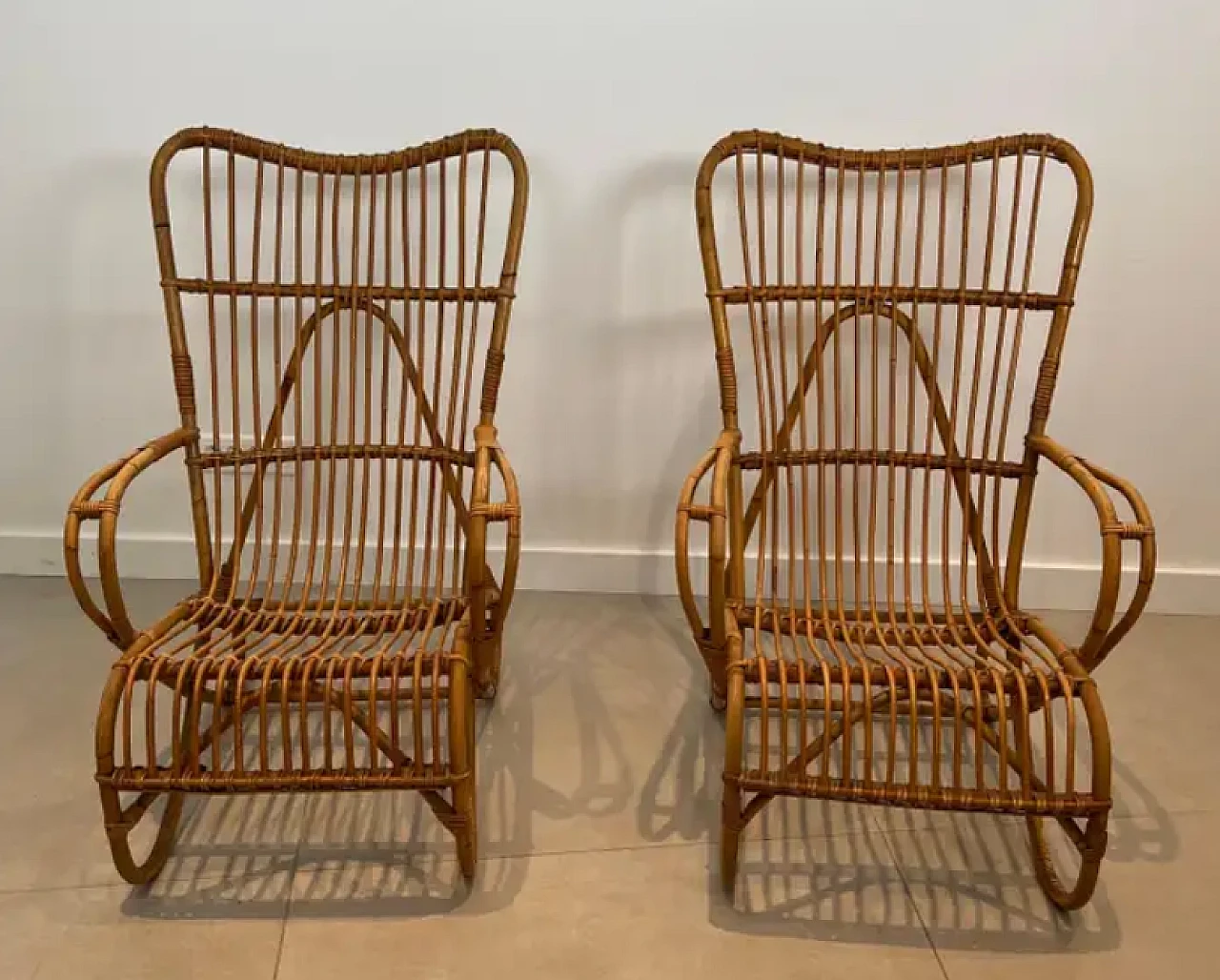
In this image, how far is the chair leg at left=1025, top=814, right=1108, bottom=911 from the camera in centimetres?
138

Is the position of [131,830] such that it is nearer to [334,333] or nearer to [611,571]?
[334,333]

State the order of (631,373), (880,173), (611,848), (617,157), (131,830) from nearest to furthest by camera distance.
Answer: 1. (131,830)
2. (611,848)
3. (880,173)
4. (617,157)
5. (631,373)

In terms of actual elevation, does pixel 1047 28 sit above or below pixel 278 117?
above

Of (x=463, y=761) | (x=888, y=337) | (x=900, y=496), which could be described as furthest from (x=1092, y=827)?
(x=888, y=337)

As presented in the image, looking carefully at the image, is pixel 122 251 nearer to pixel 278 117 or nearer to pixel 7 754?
pixel 278 117

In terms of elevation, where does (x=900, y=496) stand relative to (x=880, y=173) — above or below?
below

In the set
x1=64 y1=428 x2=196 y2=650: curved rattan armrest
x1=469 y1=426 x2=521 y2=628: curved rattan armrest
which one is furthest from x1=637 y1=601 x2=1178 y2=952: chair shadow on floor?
x1=64 y1=428 x2=196 y2=650: curved rattan armrest

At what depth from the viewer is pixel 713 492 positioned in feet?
5.00

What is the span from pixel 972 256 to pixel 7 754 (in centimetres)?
200

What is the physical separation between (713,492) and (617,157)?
85cm

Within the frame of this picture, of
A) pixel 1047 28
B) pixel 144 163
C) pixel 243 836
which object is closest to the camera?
pixel 243 836

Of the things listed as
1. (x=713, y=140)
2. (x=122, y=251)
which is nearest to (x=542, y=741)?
(x=713, y=140)

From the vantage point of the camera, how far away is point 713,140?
203cm

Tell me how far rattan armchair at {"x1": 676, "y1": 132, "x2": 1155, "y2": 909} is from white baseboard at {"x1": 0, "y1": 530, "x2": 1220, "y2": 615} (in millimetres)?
138
